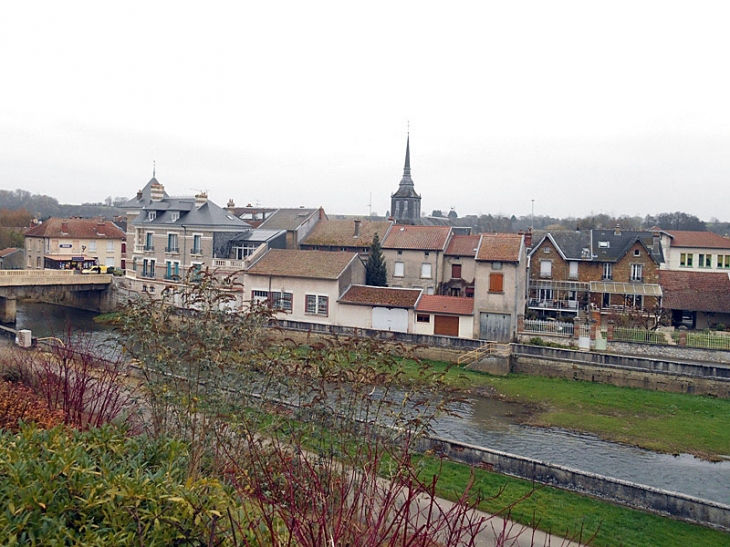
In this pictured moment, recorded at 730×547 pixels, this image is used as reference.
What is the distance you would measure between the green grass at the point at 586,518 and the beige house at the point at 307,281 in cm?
1857

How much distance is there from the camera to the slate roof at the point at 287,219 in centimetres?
4178

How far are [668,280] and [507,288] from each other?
12238 mm

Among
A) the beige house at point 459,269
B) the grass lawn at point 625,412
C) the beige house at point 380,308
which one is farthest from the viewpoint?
the beige house at point 459,269

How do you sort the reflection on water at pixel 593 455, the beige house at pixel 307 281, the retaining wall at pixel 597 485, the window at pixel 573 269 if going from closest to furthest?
1. the retaining wall at pixel 597 485
2. the reflection on water at pixel 593 455
3. the beige house at pixel 307 281
4. the window at pixel 573 269

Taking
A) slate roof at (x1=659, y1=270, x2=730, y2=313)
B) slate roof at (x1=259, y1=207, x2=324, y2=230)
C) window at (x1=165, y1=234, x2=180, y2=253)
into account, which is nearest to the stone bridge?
window at (x1=165, y1=234, x2=180, y2=253)

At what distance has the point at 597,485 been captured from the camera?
1221cm

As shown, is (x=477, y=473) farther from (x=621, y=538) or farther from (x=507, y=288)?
(x=507, y=288)

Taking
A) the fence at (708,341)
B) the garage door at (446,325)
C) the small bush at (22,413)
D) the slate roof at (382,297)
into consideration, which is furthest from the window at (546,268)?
the small bush at (22,413)

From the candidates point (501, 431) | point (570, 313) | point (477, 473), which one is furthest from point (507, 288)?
point (477, 473)

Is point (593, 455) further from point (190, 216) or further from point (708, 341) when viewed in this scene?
point (190, 216)

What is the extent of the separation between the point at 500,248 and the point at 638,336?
7222 millimetres

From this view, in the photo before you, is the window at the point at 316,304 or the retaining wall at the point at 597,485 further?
the window at the point at 316,304

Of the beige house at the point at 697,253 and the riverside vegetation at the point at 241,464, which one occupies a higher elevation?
the beige house at the point at 697,253

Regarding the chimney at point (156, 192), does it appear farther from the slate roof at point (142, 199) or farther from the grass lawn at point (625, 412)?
Answer: the grass lawn at point (625, 412)
